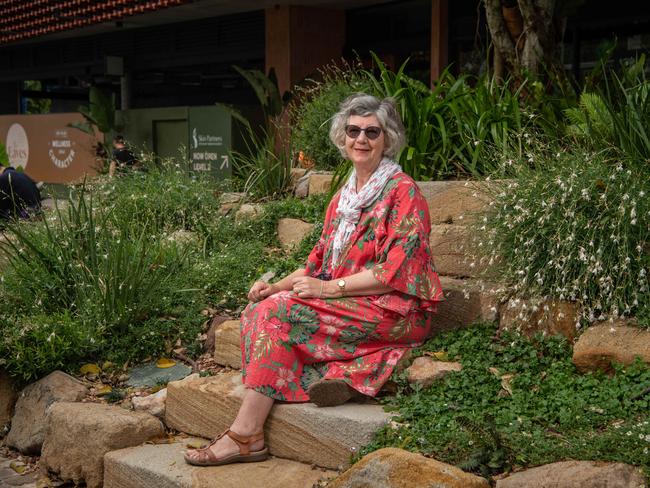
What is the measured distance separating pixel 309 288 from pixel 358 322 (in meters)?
0.28

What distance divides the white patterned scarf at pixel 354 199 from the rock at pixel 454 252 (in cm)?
92

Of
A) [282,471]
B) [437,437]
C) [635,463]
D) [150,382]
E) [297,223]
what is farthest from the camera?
[297,223]

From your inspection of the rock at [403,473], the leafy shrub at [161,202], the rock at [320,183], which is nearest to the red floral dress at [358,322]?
the rock at [403,473]

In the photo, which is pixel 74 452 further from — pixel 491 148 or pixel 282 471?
pixel 491 148

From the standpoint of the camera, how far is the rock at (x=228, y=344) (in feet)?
16.5

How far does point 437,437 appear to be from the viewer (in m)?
3.62

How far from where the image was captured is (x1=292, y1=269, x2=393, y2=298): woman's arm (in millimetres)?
4113

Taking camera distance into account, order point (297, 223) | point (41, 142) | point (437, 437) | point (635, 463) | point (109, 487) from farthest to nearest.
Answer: point (41, 142), point (297, 223), point (109, 487), point (437, 437), point (635, 463)

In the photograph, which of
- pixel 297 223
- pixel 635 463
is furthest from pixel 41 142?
pixel 635 463

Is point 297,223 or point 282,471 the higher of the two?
point 297,223

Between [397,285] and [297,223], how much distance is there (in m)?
2.81

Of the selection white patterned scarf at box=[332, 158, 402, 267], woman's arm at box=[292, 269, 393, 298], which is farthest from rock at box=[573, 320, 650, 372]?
white patterned scarf at box=[332, 158, 402, 267]

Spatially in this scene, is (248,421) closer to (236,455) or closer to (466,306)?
(236,455)

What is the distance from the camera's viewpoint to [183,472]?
13.3ft
